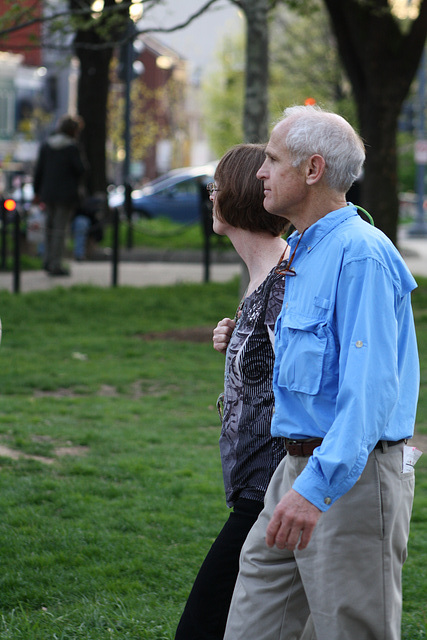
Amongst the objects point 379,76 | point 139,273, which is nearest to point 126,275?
point 139,273

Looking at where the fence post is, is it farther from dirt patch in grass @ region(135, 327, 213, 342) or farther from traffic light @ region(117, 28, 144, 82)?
traffic light @ region(117, 28, 144, 82)

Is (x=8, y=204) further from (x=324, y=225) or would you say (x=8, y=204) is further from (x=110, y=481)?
(x=324, y=225)

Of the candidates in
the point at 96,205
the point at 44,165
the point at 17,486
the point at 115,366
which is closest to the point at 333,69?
the point at 96,205

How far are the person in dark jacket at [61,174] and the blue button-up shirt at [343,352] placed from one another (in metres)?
12.2

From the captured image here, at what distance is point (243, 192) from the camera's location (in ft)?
9.75

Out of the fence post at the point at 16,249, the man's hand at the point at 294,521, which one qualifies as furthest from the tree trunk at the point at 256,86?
the man's hand at the point at 294,521

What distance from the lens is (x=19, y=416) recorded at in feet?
22.9

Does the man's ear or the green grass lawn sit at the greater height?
the man's ear

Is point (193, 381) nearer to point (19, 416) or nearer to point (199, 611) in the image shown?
point (19, 416)

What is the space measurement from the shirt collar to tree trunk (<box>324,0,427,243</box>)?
10863 mm

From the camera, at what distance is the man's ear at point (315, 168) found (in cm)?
239

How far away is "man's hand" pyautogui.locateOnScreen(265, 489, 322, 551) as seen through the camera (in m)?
2.18

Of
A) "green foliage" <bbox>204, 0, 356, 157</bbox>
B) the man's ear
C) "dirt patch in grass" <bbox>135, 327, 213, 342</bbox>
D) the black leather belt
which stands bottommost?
"dirt patch in grass" <bbox>135, 327, 213, 342</bbox>

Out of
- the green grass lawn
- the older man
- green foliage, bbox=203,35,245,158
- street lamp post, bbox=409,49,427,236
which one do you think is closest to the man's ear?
the older man
